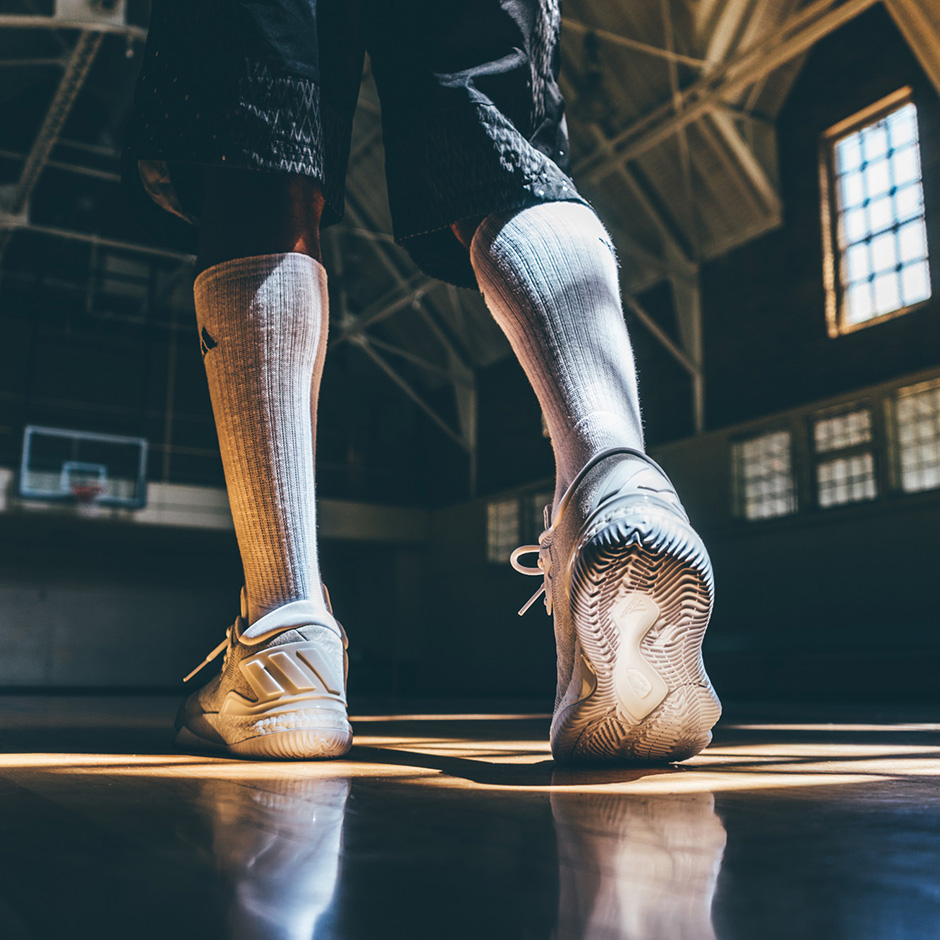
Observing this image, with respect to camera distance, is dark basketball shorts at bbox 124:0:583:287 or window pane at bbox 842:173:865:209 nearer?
dark basketball shorts at bbox 124:0:583:287

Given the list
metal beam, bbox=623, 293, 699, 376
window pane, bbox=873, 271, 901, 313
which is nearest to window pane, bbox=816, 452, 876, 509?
window pane, bbox=873, 271, 901, 313

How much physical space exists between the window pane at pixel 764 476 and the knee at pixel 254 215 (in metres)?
7.24

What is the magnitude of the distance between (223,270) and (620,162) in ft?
26.1

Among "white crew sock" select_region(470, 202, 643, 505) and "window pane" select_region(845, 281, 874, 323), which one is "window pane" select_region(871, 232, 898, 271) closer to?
"window pane" select_region(845, 281, 874, 323)

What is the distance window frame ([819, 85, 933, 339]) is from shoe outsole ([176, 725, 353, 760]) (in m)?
7.26

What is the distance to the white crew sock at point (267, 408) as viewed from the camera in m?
0.77

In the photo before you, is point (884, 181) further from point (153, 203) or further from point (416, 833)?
point (416, 833)

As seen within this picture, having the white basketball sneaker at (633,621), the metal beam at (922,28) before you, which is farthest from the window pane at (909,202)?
the white basketball sneaker at (633,621)

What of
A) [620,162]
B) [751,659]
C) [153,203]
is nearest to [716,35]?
[620,162]

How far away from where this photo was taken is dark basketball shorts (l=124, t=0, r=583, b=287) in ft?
2.45

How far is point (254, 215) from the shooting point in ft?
2.71

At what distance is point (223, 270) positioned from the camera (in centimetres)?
82

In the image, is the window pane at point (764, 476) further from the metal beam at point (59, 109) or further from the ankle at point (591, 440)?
the ankle at point (591, 440)

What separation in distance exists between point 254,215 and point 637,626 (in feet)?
1.62
